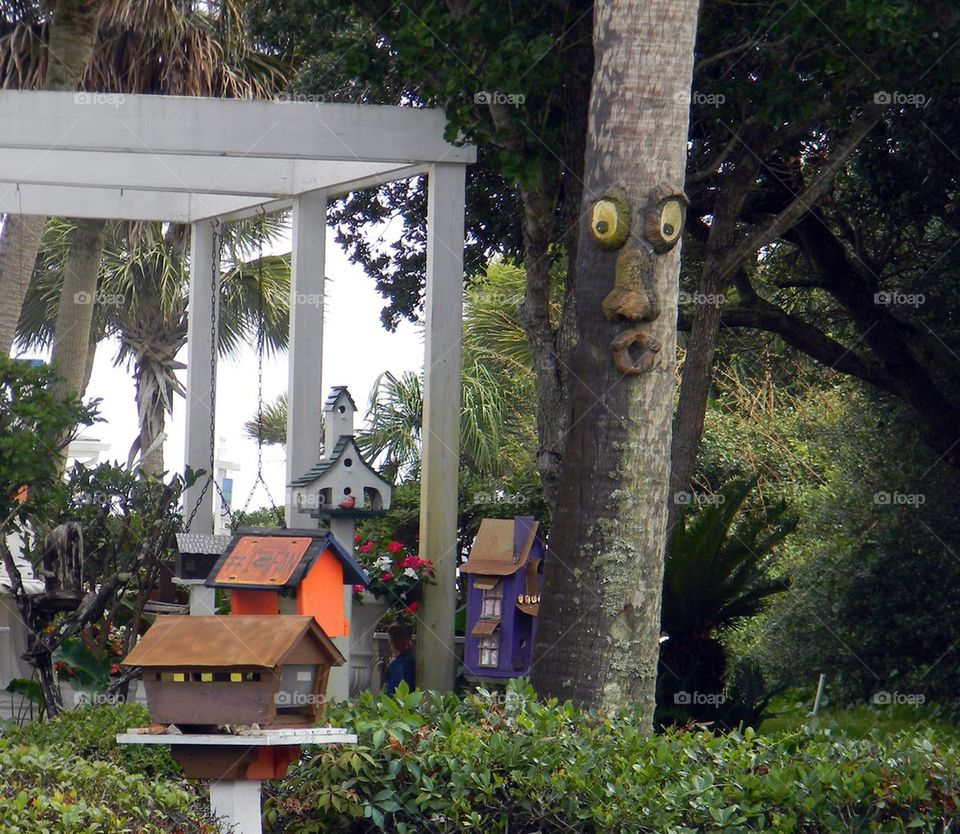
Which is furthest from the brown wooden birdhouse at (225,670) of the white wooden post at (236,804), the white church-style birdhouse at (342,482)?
the white church-style birdhouse at (342,482)

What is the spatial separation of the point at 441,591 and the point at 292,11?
550cm

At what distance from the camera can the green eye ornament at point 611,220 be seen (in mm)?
Result: 6320

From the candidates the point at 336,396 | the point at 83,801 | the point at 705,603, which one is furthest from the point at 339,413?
the point at 83,801

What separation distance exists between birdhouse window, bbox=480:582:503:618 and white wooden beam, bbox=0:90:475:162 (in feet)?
9.39

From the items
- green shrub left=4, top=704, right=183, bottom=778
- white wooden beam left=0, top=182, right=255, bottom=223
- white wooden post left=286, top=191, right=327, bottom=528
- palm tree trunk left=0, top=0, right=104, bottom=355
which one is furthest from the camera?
palm tree trunk left=0, top=0, right=104, bottom=355

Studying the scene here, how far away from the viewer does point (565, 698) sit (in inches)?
241

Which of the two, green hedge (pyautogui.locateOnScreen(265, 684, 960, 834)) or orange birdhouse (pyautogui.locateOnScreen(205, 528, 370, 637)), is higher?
orange birdhouse (pyautogui.locateOnScreen(205, 528, 370, 637))

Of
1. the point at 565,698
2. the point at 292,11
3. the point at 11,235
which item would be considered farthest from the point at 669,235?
the point at 11,235

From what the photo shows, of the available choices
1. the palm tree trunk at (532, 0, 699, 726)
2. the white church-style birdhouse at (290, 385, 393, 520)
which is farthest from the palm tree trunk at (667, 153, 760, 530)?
the palm tree trunk at (532, 0, 699, 726)

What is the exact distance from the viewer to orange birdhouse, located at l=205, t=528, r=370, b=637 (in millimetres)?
6020

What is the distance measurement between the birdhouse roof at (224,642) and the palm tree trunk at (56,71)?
28.6 feet

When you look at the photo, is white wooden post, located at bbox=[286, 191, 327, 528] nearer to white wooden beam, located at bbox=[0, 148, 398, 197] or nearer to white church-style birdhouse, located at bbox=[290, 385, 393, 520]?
white wooden beam, located at bbox=[0, 148, 398, 197]

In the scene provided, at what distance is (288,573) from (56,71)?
8575mm

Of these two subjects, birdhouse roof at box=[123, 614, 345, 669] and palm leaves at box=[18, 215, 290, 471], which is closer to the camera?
birdhouse roof at box=[123, 614, 345, 669]
